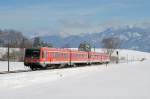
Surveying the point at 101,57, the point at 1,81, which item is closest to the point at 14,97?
the point at 1,81

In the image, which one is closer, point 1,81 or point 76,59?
point 1,81

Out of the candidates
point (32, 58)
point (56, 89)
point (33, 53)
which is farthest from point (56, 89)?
point (33, 53)

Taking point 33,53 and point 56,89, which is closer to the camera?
point 56,89

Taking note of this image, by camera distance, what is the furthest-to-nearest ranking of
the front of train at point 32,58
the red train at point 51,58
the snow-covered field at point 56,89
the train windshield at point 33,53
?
1. the train windshield at point 33,53
2. the red train at point 51,58
3. the front of train at point 32,58
4. the snow-covered field at point 56,89

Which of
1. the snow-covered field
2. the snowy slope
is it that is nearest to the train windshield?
the snow-covered field

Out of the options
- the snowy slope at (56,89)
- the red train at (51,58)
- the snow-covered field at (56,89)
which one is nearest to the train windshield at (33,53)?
the red train at (51,58)

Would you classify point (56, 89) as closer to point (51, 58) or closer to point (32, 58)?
point (32, 58)

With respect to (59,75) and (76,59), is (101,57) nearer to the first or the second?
(76,59)

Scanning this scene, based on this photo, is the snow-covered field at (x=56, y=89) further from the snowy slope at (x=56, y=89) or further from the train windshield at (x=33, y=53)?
the train windshield at (x=33, y=53)

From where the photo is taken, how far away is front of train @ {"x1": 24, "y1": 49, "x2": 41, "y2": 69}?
2033 inches

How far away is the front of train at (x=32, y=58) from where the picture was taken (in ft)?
169

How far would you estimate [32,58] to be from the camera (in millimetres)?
52500

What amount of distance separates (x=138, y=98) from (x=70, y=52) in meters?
43.0

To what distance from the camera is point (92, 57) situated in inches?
3305
